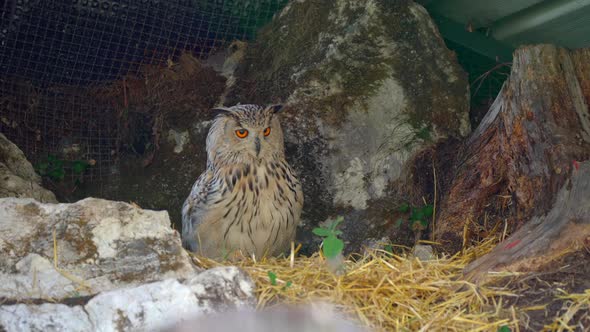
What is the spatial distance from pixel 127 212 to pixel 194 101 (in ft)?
8.70

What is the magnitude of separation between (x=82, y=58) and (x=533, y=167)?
11.2ft

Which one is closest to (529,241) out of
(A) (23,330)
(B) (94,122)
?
(A) (23,330)

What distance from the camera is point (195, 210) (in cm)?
492

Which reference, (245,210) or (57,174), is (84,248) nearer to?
(245,210)

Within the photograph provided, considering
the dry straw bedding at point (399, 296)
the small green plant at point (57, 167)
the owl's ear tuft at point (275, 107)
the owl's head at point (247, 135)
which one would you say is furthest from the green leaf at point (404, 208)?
the small green plant at point (57, 167)

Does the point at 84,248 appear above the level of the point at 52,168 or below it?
above

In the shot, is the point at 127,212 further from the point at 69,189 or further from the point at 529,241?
the point at 69,189

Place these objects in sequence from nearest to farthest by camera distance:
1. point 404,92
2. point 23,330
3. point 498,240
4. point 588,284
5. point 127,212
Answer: point 23,330
point 588,284
point 127,212
point 498,240
point 404,92

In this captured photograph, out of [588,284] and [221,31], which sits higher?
[221,31]

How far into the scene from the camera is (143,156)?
5918 millimetres

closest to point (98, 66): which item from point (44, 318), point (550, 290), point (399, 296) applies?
point (44, 318)

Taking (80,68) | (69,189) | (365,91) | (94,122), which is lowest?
(69,189)

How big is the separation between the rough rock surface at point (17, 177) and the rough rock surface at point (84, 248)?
71.6 inches

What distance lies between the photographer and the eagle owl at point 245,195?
4.84m
